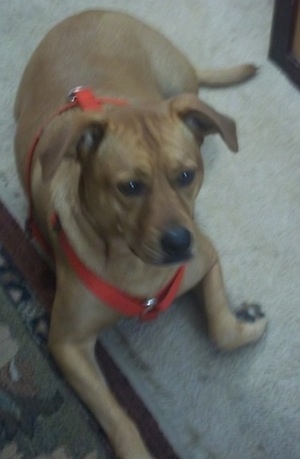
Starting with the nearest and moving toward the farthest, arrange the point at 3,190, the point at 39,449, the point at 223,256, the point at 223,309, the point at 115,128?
the point at 115,128 < the point at 39,449 < the point at 223,309 < the point at 223,256 < the point at 3,190

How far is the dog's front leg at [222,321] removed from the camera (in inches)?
64.7

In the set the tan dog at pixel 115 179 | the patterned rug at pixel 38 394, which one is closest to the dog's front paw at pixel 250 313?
the tan dog at pixel 115 179

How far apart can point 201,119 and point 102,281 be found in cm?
39

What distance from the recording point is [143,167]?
4.18 ft

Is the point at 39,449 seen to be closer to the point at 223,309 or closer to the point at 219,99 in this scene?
the point at 223,309

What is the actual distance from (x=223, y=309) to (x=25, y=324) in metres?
0.47

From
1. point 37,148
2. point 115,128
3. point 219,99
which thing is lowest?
point 219,99

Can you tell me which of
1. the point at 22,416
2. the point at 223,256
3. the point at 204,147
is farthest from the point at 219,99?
the point at 22,416

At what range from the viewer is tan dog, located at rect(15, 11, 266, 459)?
1288mm

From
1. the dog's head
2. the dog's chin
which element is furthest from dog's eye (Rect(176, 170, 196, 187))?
the dog's chin

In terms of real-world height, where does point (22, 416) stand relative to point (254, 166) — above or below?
below

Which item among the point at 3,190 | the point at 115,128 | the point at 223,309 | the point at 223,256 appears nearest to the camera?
the point at 115,128

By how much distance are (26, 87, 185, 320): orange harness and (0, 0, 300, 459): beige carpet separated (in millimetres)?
169

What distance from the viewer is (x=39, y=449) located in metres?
1.55
